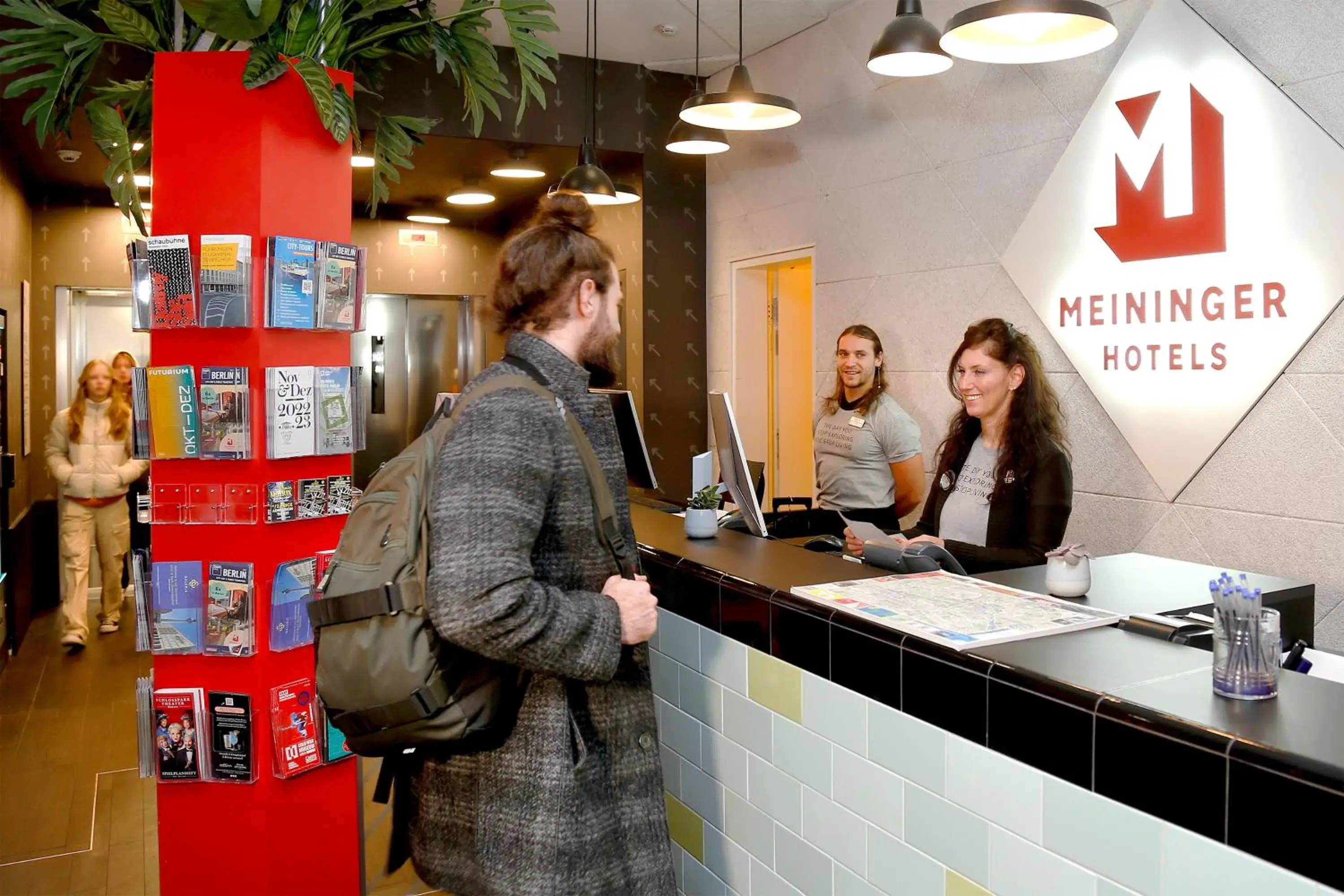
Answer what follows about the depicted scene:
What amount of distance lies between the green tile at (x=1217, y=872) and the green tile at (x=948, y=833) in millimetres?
316

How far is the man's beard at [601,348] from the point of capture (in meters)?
1.63

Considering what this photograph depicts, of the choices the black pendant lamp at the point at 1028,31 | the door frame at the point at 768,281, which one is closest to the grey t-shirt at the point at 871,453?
the door frame at the point at 768,281

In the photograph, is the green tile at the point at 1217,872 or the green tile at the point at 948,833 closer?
the green tile at the point at 1217,872

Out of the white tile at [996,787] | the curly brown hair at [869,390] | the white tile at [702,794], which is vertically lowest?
the white tile at [702,794]

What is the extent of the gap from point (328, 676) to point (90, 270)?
6.96m

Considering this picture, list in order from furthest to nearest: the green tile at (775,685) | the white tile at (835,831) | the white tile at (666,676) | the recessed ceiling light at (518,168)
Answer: the recessed ceiling light at (518,168) → the white tile at (666,676) → the green tile at (775,685) → the white tile at (835,831)

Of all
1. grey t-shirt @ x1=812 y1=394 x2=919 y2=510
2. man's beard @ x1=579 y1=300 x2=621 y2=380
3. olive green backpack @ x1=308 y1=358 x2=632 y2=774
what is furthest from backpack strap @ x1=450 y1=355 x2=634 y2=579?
grey t-shirt @ x1=812 y1=394 x2=919 y2=510

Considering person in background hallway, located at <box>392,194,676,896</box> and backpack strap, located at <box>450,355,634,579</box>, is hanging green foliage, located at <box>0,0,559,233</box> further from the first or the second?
backpack strap, located at <box>450,355,634,579</box>

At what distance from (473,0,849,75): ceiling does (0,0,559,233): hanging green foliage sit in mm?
2645

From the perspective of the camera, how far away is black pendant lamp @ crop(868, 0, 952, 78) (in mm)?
3416

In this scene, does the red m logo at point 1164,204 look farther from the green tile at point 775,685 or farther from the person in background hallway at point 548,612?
the person in background hallway at point 548,612

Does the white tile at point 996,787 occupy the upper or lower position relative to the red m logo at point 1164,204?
lower

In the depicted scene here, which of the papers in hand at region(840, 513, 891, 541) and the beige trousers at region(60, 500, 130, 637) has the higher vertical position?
the papers in hand at region(840, 513, 891, 541)

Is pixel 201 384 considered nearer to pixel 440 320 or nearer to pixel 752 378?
pixel 752 378
